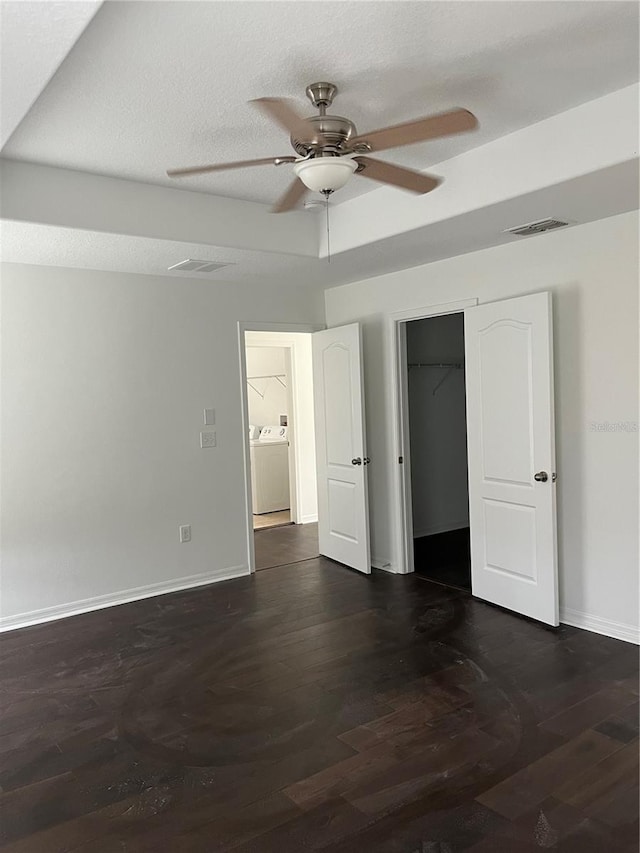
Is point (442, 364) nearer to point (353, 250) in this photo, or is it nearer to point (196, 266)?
point (353, 250)

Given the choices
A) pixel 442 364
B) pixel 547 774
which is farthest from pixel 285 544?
pixel 547 774

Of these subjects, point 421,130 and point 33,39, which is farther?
point 421,130

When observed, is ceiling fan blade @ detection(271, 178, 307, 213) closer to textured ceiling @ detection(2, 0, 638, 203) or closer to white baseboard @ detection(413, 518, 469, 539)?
textured ceiling @ detection(2, 0, 638, 203)

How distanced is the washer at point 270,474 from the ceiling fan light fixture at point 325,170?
18.0 feet

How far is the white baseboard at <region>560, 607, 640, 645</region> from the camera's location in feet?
11.9

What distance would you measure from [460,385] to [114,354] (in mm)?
3663

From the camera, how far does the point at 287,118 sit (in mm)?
2184

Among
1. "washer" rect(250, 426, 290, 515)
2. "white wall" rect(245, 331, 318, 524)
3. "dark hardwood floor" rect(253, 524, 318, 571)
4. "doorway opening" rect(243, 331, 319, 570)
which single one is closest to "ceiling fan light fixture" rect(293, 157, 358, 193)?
"doorway opening" rect(243, 331, 319, 570)

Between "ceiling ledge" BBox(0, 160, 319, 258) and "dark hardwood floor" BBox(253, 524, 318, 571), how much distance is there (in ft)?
8.99

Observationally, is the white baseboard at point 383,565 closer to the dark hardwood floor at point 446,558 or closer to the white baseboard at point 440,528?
the dark hardwood floor at point 446,558

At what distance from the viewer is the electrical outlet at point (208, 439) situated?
5145 millimetres

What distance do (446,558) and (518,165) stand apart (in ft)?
11.5

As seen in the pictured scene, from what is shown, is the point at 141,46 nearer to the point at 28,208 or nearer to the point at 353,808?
the point at 28,208

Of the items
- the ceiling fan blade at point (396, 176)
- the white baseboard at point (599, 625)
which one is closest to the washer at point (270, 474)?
the white baseboard at point (599, 625)
